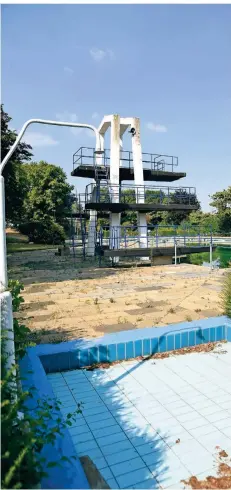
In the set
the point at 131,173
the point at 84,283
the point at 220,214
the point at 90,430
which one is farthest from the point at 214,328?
the point at 220,214

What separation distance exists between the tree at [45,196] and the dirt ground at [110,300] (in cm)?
1878

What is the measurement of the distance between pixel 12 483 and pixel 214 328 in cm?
426

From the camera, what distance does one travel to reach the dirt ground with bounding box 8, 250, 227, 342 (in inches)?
222

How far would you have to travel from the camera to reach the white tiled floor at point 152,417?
2578 mm

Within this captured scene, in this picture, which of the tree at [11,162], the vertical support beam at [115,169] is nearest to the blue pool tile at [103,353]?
the tree at [11,162]

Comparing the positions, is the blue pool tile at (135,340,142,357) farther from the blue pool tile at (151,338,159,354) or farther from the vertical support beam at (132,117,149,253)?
the vertical support beam at (132,117,149,253)

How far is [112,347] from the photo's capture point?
14.8ft

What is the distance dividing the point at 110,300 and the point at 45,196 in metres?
24.4

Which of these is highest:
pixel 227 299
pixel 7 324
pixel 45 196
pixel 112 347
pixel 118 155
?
pixel 118 155

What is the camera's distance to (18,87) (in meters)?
3.53

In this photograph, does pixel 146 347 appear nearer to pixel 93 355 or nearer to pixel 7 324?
pixel 93 355

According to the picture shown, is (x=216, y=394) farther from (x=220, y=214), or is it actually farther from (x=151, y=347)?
(x=220, y=214)

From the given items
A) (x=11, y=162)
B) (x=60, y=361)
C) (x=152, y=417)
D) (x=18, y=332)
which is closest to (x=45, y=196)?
(x=11, y=162)

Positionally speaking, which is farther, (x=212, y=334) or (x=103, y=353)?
(x=212, y=334)
